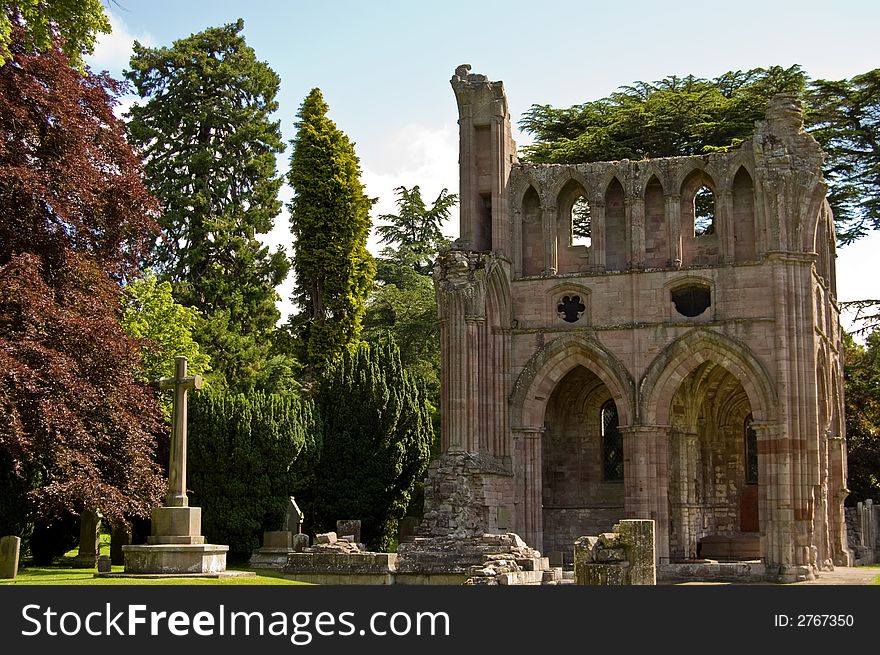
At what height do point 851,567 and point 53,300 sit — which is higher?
point 53,300

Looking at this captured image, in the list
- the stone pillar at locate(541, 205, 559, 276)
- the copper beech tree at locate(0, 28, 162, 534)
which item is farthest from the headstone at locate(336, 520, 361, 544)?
the stone pillar at locate(541, 205, 559, 276)

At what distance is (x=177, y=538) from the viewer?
74.1 feet

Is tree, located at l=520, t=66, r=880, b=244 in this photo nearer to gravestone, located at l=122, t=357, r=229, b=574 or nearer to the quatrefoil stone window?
the quatrefoil stone window

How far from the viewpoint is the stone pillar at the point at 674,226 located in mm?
33500

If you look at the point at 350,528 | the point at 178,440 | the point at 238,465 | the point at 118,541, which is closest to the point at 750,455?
the point at 350,528

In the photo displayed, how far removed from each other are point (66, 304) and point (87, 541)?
25.5ft

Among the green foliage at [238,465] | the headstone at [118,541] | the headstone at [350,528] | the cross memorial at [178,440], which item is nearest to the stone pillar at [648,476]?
the headstone at [350,528]

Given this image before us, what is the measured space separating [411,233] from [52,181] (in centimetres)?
2531

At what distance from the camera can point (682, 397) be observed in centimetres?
3491

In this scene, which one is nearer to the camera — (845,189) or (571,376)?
(571,376)

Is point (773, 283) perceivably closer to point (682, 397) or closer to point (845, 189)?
point (682, 397)

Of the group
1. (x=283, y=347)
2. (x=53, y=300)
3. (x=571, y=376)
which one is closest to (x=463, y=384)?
(x=571, y=376)

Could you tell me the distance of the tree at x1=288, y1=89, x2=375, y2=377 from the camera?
147ft

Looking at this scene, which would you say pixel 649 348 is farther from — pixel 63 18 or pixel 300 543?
pixel 63 18
